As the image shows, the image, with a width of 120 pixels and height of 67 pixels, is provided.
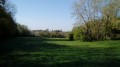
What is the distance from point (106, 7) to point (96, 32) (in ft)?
22.5

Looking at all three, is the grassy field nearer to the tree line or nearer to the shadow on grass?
the shadow on grass

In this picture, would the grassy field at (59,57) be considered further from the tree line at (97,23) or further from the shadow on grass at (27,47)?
the tree line at (97,23)

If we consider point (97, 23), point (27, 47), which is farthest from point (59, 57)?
point (97, 23)

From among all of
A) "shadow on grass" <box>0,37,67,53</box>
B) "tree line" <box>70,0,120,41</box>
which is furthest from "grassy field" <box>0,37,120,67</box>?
"tree line" <box>70,0,120,41</box>

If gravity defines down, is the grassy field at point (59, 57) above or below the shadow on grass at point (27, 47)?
below

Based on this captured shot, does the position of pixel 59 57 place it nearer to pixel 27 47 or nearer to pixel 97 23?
pixel 27 47

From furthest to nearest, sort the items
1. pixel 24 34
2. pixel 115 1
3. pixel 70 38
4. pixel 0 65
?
pixel 24 34 → pixel 70 38 → pixel 115 1 → pixel 0 65

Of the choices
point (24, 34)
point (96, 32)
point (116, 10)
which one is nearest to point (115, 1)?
point (116, 10)

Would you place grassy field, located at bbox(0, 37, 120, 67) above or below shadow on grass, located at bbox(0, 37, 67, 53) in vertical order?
below

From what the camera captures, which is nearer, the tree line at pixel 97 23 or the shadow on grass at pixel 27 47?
the shadow on grass at pixel 27 47

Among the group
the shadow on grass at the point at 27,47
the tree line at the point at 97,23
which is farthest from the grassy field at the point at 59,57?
the tree line at the point at 97,23

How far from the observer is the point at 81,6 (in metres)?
66.0

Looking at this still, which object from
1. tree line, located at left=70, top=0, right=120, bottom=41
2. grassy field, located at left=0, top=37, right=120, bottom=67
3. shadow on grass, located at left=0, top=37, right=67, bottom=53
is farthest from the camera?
tree line, located at left=70, top=0, right=120, bottom=41

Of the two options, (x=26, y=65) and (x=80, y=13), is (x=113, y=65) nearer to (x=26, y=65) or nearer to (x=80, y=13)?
(x=26, y=65)
